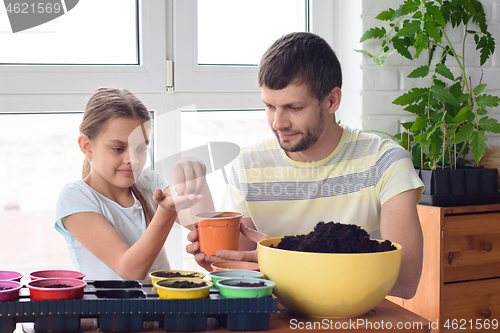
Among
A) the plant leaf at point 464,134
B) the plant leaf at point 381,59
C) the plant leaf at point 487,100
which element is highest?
the plant leaf at point 381,59

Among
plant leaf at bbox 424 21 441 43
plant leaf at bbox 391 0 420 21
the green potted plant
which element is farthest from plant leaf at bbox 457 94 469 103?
plant leaf at bbox 391 0 420 21

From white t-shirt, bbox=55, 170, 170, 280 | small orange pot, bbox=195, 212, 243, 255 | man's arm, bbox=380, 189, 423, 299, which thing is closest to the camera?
small orange pot, bbox=195, 212, 243, 255

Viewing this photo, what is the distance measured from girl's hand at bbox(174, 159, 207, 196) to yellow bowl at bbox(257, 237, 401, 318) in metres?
0.23

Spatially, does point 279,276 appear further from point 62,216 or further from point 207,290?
point 62,216

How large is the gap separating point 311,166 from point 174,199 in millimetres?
484

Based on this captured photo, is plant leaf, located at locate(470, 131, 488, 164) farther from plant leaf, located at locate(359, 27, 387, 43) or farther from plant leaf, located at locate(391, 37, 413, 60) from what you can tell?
plant leaf, located at locate(359, 27, 387, 43)

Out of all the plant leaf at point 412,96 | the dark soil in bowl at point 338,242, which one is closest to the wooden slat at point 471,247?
the plant leaf at point 412,96

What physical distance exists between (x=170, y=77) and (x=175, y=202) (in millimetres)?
1086

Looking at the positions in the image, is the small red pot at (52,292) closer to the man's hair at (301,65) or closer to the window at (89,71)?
the man's hair at (301,65)

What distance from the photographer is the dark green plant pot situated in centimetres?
157

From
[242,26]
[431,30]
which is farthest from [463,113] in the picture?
[242,26]

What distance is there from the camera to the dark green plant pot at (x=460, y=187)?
157cm

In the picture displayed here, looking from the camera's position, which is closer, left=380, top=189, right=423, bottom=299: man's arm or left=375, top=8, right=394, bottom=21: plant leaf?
left=380, top=189, right=423, bottom=299: man's arm

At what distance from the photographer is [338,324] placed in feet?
2.06
